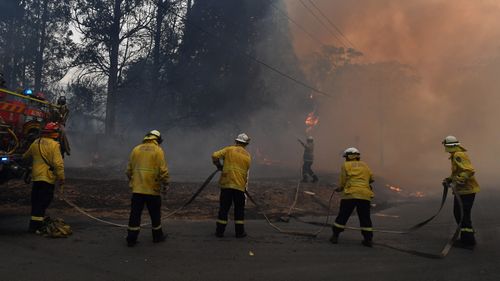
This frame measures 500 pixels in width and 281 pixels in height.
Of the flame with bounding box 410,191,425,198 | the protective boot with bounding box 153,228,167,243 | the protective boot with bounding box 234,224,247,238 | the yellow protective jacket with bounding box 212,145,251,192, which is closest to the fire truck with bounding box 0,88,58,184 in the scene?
the protective boot with bounding box 153,228,167,243

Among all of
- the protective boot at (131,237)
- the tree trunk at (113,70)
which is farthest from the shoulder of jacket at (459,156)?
the tree trunk at (113,70)

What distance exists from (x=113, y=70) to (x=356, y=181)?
2113cm

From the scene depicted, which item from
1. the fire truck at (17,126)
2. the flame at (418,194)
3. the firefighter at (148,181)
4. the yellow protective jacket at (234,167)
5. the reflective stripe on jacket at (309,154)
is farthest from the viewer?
the flame at (418,194)

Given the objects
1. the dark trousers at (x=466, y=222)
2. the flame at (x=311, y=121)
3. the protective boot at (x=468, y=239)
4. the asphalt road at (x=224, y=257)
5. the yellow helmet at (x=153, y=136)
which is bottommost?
the asphalt road at (x=224, y=257)

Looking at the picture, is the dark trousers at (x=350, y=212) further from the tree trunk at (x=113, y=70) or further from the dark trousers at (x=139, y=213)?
the tree trunk at (x=113, y=70)

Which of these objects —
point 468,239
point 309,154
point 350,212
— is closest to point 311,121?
point 309,154

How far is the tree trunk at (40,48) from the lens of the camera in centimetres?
2456

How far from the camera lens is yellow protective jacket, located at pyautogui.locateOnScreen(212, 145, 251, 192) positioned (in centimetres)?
677

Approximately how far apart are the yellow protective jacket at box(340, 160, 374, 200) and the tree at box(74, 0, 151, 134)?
2003 cm

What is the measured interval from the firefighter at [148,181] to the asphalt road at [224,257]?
0.42 meters

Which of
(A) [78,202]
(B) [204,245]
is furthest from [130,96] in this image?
(B) [204,245]

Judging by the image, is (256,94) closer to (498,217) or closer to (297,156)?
(297,156)

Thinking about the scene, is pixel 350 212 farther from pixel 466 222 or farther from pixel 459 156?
pixel 459 156

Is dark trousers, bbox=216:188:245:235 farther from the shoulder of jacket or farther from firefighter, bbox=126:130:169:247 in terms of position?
the shoulder of jacket
